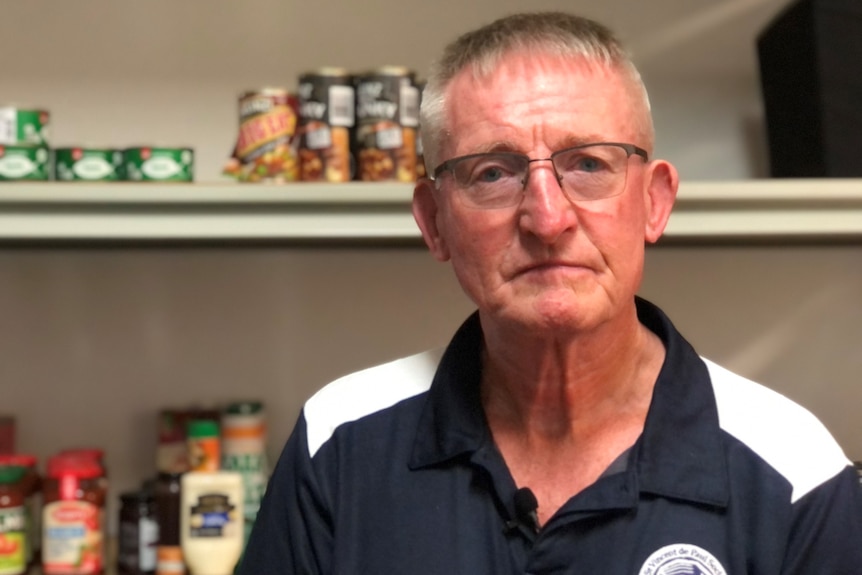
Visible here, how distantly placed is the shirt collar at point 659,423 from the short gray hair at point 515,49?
0.21 m

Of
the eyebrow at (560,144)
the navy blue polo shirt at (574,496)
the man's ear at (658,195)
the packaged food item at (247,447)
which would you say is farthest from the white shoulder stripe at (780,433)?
the packaged food item at (247,447)

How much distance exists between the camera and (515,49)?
953mm

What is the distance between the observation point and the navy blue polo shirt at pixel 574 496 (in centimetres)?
90

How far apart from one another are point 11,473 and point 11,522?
2.6 inches

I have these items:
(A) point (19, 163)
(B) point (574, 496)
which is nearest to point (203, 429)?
(A) point (19, 163)

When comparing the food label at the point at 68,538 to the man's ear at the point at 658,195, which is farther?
the food label at the point at 68,538

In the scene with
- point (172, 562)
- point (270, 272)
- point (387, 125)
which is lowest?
point (172, 562)

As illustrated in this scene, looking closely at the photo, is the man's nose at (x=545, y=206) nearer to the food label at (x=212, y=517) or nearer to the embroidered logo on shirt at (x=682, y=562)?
the embroidered logo on shirt at (x=682, y=562)

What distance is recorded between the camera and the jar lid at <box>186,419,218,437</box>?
1.46 m

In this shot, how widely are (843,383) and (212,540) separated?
1.04 m

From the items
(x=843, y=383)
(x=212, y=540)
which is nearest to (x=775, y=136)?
(x=843, y=383)

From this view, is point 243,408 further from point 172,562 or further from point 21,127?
point 21,127

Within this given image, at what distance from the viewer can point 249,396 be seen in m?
1.63

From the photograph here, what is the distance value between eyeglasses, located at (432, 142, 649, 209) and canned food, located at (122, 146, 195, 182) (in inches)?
19.8
